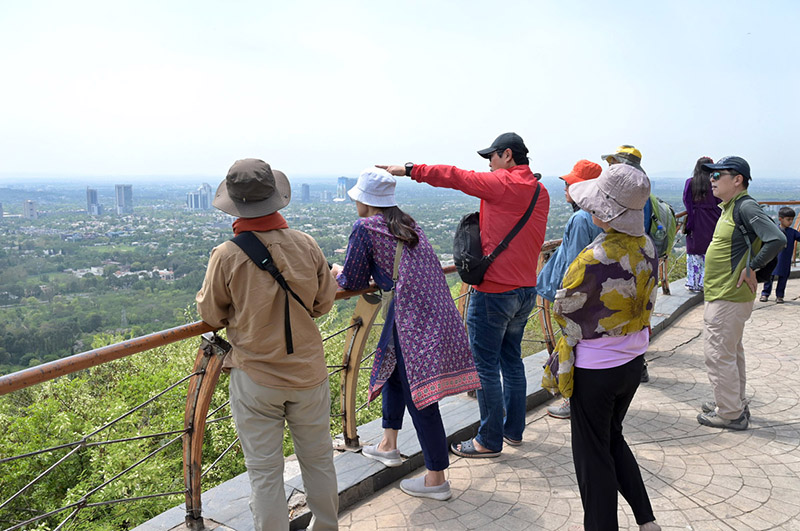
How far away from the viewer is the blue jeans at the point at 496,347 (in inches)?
127

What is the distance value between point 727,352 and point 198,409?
3.24 metres

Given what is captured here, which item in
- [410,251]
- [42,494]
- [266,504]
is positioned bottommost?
[42,494]

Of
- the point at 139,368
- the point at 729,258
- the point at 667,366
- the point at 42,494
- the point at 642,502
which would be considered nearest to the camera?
the point at 642,502

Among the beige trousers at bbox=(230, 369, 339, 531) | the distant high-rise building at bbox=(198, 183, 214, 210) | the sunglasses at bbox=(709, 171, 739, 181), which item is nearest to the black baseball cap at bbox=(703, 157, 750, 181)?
the sunglasses at bbox=(709, 171, 739, 181)

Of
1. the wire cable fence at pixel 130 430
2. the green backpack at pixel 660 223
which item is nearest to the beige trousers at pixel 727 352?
the green backpack at pixel 660 223

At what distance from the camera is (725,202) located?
3.84 metres

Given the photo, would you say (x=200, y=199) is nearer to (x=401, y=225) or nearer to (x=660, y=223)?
(x=660, y=223)

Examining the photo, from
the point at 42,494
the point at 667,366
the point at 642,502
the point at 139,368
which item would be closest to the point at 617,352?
the point at 642,502

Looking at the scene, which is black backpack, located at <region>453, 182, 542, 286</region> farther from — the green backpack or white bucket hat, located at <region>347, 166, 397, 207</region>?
the green backpack

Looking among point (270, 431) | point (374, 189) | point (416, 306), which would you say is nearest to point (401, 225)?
point (374, 189)

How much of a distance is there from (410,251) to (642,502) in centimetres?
146

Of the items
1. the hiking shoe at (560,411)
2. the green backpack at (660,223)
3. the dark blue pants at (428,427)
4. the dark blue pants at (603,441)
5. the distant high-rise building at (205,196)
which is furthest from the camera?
the distant high-rise building at (205,196)

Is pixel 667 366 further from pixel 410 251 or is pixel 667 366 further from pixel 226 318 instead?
pixel 226 318

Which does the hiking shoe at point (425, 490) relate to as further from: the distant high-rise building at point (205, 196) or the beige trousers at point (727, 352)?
the distant high-rise building at point (205, 196)
